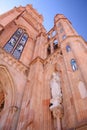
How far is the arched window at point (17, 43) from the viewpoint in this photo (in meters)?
10.7

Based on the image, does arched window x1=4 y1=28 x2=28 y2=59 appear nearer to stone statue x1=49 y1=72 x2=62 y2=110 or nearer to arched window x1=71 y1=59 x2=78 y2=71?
stone statue x1=49 y1=72 x2=62 y2=110

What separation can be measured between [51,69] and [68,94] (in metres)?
3.02

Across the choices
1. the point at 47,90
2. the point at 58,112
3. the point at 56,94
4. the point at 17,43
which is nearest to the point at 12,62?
the point at 47,90

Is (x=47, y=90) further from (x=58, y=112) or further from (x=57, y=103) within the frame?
(x=58, y=112)

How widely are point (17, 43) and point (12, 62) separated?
11.4 ft

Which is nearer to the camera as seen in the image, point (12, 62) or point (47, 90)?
point (47, 90)

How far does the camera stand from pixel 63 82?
6598mm

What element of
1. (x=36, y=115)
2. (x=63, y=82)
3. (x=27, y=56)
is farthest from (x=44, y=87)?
(x=27, y=56)

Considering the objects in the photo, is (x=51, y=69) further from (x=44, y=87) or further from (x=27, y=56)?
(x=27, y=56)

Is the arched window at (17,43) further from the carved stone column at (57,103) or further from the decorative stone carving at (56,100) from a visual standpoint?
the carved stone column at (57,103)

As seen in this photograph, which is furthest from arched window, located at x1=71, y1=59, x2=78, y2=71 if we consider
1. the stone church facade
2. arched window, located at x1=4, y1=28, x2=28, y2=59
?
arched window, located at x1=4, y1=28, x2=28, y2=59

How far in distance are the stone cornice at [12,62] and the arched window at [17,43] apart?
54.3 inches

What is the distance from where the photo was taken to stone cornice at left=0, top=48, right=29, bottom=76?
340 inches

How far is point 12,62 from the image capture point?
896 cm
